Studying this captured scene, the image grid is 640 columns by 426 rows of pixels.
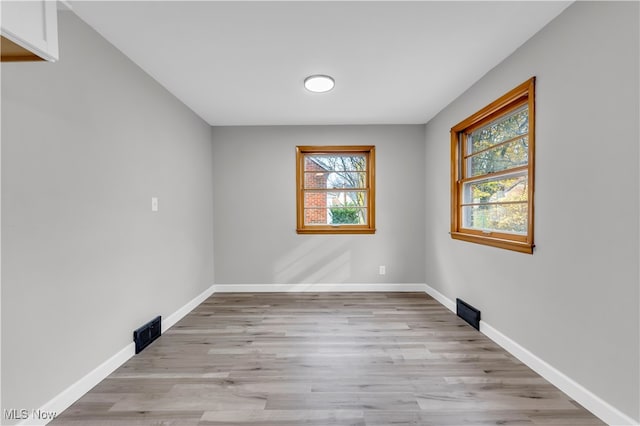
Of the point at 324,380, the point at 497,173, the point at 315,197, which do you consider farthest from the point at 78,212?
the point at 497,173

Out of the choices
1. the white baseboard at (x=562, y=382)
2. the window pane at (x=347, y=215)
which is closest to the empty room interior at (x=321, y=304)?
the white baseboard at (x=562, y=382)

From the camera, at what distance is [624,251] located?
1428 millimetres

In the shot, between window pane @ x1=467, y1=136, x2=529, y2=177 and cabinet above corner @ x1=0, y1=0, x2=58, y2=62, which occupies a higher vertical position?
cabinet above corner @ x1=0, y1=0, x2=58, y2=62

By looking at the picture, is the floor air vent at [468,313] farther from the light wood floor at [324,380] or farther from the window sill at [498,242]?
the window sill at [498,242]

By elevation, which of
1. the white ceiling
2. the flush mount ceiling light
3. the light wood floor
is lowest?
the light wood floor

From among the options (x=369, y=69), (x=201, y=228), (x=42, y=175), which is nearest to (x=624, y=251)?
(x=369, y=69)

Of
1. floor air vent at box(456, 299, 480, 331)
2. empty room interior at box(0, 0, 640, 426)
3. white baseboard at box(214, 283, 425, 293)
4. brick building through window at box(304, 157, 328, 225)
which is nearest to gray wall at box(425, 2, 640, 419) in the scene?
→ empty room interior at box(0, 0, 640, 426)

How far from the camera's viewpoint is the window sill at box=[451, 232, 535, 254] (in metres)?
2.07

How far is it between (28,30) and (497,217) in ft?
10.3

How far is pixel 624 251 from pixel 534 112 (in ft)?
3.45

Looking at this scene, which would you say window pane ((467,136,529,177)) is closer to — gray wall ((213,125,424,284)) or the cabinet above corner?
gray wall ((213,125,424,284))

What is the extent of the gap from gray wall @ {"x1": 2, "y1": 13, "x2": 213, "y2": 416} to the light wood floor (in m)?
0.37

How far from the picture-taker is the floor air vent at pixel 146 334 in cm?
231

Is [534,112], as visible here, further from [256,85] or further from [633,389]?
[256,85]
